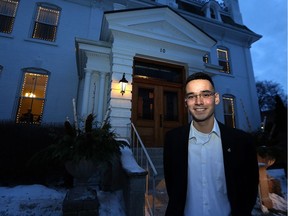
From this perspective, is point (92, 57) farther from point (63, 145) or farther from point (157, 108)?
point (63, 145)

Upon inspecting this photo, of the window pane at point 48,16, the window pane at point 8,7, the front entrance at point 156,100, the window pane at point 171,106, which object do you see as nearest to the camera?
the front entrance at point 156,100

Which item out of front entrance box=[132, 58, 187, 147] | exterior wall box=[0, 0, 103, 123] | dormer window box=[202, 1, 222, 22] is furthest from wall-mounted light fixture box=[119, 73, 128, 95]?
dormer window box=[202, 1, 222, 22]

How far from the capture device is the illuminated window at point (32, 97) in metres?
8.70

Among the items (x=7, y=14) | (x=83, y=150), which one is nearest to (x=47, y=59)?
(x=7, y=14)

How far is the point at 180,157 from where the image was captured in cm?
171

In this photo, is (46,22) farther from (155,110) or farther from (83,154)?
(83,154)

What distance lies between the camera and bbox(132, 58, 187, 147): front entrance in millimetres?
6945

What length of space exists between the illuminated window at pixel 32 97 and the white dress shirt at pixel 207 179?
869 centimetres

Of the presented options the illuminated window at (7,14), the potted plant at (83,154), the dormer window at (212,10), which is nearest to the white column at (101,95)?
the potted plant at (83,154)

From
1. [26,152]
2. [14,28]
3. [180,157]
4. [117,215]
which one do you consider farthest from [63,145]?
[14,28]

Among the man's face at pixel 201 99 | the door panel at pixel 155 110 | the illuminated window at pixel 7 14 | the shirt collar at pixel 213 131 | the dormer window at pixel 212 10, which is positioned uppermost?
the dormer window at pixel 212 10

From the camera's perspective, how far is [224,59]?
13102 mm

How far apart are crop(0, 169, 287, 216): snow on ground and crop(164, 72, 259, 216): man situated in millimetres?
2592

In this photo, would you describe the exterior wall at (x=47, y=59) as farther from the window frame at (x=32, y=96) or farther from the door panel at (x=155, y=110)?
the door panel at (x=155, y=110)
